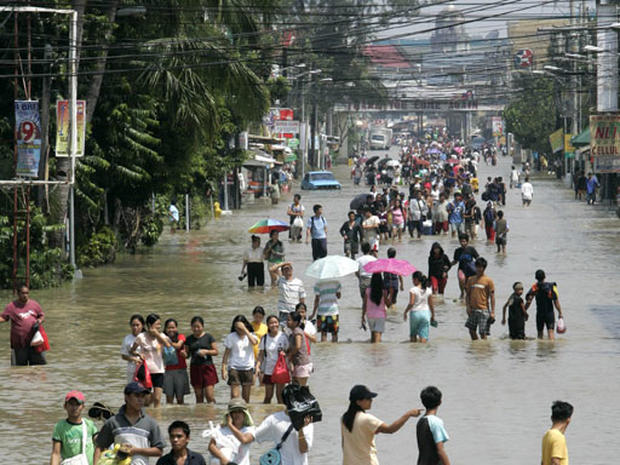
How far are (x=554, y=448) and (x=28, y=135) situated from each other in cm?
2060

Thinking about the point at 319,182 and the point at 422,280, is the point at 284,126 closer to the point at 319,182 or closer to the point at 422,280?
the point at 319,182

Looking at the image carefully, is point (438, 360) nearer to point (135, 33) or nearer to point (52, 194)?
point (52, 194)

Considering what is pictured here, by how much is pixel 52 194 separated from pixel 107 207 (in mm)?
6015

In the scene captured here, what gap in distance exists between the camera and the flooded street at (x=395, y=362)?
1516 centimetres

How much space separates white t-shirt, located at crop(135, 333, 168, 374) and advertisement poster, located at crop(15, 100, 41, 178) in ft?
45.6

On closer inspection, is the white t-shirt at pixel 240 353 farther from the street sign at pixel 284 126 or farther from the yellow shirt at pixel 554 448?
the street sign at pixel 284 126

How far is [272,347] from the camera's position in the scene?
55.3 ft

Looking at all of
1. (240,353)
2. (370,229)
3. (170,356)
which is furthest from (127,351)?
(370,229)

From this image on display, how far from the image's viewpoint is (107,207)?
3844 centimetres

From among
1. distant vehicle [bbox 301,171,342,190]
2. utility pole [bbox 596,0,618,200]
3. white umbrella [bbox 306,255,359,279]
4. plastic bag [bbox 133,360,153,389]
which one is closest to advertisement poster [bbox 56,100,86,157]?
white umbrella [bbox 306,255,359,279]

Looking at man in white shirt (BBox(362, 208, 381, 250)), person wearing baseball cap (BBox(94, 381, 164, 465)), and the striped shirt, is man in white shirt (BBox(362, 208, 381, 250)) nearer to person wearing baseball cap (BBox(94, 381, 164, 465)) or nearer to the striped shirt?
the striped shirt

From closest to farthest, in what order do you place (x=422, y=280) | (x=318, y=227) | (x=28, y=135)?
(x=422, y=280) → (x=28, y=135) → (x=318, y=227)

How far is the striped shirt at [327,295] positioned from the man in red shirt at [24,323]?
4.20 meters

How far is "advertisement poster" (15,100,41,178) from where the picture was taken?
2961 centimetres
